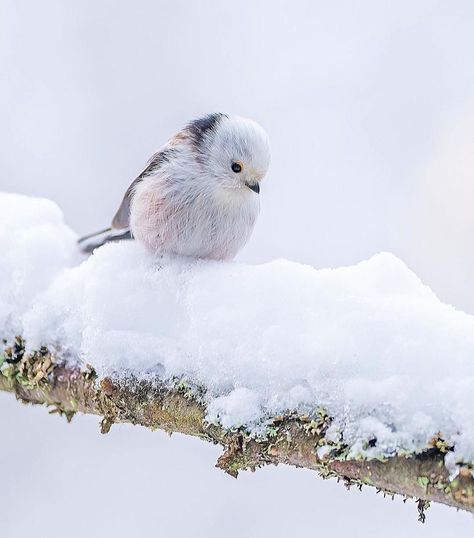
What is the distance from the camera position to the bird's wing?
190cm

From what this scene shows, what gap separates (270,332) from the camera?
113 centimetres

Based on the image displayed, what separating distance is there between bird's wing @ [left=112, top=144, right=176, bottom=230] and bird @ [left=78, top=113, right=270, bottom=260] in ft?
0.08

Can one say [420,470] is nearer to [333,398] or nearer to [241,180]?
[333,398]

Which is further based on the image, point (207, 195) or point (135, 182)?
point (135, 182)

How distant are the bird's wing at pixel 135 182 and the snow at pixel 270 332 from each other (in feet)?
1.16

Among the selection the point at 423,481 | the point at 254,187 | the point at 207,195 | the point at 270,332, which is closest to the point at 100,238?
the point at 207,195

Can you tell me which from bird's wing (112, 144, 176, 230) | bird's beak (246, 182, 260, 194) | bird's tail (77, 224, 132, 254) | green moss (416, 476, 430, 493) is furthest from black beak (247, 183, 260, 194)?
green moss (416, 476, 430, 493)

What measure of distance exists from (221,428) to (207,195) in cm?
76

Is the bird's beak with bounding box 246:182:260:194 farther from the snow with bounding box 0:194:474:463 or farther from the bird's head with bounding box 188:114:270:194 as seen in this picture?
the snow with bounding box 0:194:474:463

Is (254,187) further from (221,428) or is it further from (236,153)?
(221,428)

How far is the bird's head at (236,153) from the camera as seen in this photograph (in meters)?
1.75

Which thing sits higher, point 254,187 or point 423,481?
point 254,187

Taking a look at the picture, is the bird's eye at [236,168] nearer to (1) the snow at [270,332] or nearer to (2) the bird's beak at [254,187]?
(2) the bird's beak at [254,187]

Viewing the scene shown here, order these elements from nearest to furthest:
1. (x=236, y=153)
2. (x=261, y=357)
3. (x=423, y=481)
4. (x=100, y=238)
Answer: (x=423, y=481)
(x=261, y=357)
(x=236, y=153)
(x=100, y=238)
